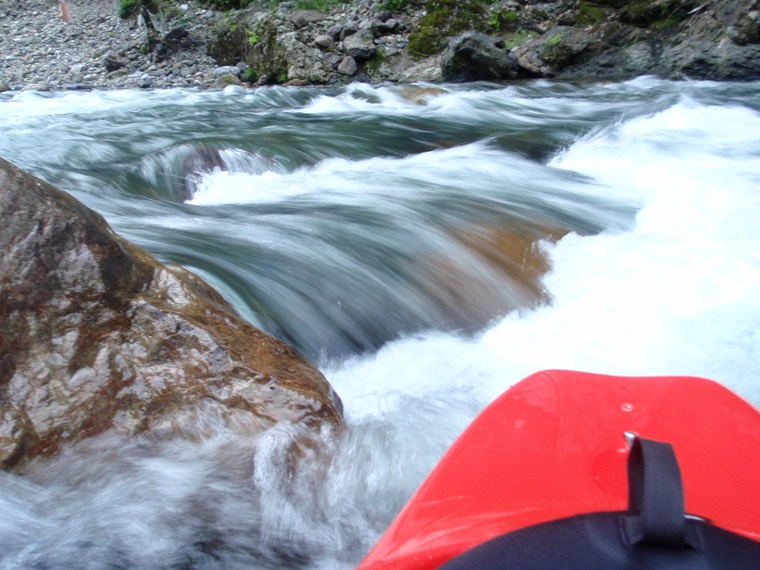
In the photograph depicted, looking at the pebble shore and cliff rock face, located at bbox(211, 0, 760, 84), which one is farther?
the pebble shore

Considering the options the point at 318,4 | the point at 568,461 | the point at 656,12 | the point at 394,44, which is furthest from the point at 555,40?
the point at 568,461

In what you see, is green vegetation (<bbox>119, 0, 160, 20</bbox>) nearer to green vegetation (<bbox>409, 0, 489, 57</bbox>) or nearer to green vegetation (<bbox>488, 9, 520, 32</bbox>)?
green vegetation (<bbox>409, 0, 489, 57</bbox>)

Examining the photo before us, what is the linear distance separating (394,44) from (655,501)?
11593mm

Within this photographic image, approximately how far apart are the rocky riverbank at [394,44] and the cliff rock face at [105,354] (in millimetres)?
8519

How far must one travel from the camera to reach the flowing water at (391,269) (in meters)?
2.04

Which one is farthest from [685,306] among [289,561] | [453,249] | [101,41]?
[101,41]

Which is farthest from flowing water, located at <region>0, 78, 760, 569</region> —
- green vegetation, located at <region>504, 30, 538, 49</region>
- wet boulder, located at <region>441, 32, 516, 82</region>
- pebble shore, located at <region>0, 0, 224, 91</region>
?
pebble shore, located at <region>0, 0, 224, 91</region>

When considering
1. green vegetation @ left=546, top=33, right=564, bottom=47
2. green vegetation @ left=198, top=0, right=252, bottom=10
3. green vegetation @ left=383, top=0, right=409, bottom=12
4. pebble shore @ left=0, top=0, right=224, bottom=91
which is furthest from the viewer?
green vegetation @ left=198, top=0, right=252, bottom=10

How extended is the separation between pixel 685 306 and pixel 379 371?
167 cm

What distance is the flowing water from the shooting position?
2.04 metres

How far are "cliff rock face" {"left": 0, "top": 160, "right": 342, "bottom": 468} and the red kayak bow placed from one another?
2.75ft

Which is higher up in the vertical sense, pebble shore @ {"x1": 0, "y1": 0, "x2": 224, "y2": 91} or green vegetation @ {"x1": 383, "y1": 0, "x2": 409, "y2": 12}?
green vegetation @ {"x1": 383, "y1": 0, "x2": 409, "y2": 12}

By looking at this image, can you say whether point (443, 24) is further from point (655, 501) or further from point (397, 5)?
point (655, 501)

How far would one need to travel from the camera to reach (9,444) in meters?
2.04
